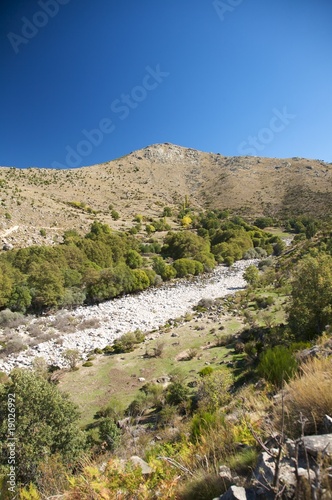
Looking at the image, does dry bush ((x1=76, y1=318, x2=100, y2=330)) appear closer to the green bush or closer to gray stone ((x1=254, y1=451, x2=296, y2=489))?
the green bush

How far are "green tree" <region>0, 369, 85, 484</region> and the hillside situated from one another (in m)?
40.9

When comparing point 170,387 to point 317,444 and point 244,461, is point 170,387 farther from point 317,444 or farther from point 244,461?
point 317,444

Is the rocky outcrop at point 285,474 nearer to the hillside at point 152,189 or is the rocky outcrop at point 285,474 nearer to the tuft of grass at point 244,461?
the tuft of grass at point 244,461

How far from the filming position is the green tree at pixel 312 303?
12.9m

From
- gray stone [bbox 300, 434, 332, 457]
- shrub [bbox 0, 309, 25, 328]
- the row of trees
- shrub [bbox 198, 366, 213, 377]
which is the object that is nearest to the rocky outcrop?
gray stone [bbox 300, 434, 332, 457]

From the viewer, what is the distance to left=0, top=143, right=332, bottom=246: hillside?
55.9 m

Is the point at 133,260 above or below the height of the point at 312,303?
above

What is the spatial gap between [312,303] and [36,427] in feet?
40.1

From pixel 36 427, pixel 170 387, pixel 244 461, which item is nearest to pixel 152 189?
pixel 170 387

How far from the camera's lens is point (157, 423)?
10.8 metres

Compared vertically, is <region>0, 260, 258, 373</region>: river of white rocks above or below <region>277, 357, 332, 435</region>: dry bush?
below

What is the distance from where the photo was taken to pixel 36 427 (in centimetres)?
756

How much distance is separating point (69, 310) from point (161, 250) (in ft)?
100.0

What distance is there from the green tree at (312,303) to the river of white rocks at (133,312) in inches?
559
